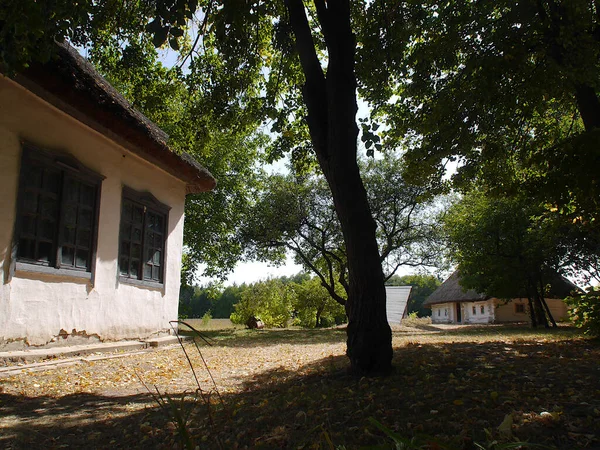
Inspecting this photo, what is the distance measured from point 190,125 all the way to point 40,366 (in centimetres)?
423

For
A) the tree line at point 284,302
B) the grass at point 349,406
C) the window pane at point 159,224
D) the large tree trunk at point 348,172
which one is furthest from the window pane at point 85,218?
the tree line at point 284,302

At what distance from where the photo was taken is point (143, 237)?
8.41 m

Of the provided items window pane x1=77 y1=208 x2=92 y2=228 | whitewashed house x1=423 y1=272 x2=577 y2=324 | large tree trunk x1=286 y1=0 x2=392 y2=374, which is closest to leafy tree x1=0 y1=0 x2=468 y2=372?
large tree trunk x1=286 y1=0 x2=392 y2=374

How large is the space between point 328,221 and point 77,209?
13.1 meters

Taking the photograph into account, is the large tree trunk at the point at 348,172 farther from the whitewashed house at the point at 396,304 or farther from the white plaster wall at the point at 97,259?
the whitewashed house at the point at 396,304

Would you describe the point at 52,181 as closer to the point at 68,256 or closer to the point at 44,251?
the point at 44,251

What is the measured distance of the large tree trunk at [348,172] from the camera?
13.8ft

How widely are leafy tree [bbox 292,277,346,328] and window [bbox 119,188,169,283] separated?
16.9 m

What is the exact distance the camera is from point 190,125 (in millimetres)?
7016

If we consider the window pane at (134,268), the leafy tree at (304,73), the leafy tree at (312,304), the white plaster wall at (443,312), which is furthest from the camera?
the white plaster wall at (443,312)

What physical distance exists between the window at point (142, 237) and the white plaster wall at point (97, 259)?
18cm

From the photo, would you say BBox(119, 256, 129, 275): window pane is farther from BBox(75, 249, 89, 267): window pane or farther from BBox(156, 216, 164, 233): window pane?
BBox(156, 216, 164, 233): window pane

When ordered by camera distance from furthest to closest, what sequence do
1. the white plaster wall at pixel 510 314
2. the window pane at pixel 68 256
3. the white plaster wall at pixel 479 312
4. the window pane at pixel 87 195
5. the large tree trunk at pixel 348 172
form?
the white plaster wall at pixel 479 312
the white plaster wall at pixel 510 314
the window pane at pixel 87 195
the window pane at pixel 68 256
the large tree trunk at pixel 348 172

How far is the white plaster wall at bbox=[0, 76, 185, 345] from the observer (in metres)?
5.48
